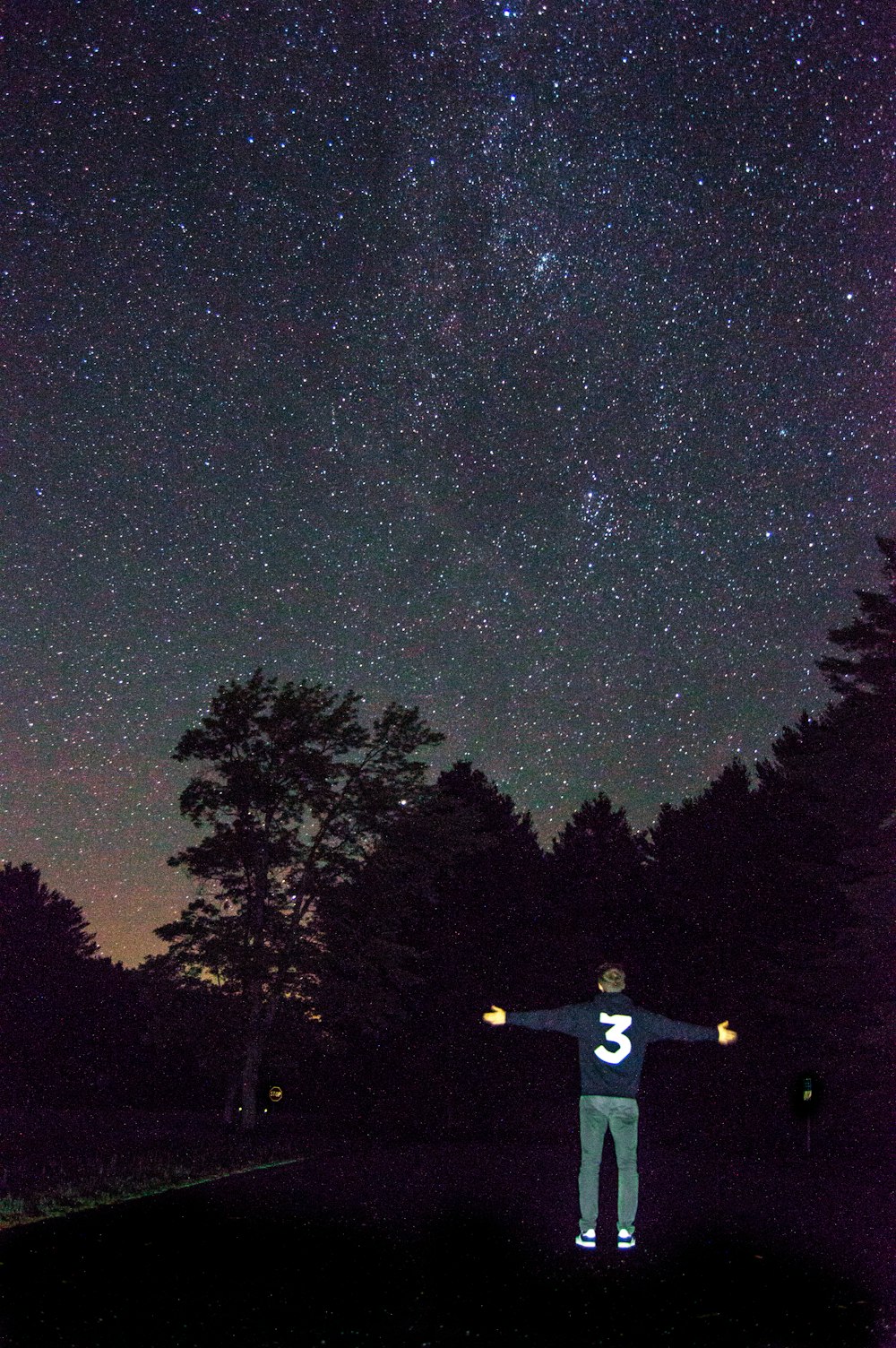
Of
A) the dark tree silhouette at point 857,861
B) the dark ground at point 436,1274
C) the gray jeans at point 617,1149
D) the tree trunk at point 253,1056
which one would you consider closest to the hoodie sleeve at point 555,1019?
the gray jeans at point 617,1149

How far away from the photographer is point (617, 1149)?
24.0 ft

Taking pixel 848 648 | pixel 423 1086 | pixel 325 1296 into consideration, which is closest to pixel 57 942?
pixel 423 1086

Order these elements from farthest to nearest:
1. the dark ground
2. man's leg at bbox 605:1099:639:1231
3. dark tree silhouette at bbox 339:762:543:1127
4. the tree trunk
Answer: dark tree silhouette at bbox 339:762:543:1127
the tree trunk
man's leg at bbox 605:1099:639:1231
the dark ground

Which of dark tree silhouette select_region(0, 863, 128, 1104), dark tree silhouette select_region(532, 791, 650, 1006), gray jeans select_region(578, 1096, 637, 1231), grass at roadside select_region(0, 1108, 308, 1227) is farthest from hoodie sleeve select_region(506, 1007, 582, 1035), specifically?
dark tree silhouette select_region(0, 863, 128, 1104)

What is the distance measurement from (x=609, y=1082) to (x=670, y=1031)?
0.60m

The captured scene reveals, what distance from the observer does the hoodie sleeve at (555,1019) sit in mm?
7461

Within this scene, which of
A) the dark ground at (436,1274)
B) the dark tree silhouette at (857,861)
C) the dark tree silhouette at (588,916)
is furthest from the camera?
the dark tree silhouette at (588,916)

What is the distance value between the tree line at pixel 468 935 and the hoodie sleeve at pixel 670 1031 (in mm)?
17895

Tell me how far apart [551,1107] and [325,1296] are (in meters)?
44.0

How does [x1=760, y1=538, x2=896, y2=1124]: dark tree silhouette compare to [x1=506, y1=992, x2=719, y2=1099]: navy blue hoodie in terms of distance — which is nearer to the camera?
[x1=506, y1=992, x2=719, y2=1099]: navy blue hoodie

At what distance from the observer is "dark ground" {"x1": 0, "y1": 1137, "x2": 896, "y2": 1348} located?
200 inches

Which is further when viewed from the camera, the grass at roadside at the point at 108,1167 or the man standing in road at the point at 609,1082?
the grass at roadside at the point at 108,1167

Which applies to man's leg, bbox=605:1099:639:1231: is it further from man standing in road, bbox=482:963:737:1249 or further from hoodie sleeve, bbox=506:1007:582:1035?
hoodie sleeve, bbox=506:1007:582:1035

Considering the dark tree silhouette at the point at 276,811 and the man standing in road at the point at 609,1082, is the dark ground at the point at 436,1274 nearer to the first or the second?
the man standing in road at the point at 609,1082
